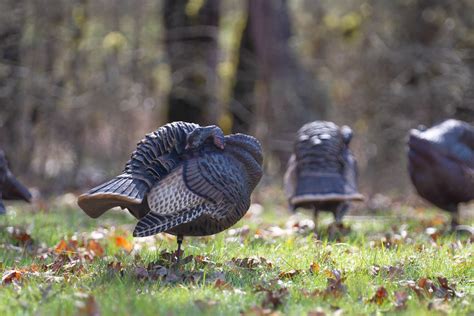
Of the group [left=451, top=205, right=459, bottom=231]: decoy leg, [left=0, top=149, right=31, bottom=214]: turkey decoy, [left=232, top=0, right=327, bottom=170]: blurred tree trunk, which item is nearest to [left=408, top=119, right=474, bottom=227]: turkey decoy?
[left=451, top=205, right=459, bottom=231]: decoy leg

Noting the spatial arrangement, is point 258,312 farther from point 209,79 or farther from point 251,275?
point 209,79

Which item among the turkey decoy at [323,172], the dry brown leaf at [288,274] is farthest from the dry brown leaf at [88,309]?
the turkey decoy at [323,172]

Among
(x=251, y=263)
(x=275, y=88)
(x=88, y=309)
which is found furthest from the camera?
(x=275, y=88)

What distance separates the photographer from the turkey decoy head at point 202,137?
5461mm

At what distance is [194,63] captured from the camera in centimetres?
1456

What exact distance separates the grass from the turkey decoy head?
0.93 metres

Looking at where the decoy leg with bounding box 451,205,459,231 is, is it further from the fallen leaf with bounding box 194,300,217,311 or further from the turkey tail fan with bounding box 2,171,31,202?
the turkey tail fan with bounding box 2,171,31,202

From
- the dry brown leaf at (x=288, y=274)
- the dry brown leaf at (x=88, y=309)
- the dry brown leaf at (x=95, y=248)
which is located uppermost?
the dry brown leaf at (x=288, y=274)

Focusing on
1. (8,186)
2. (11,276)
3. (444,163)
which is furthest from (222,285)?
(444,163)

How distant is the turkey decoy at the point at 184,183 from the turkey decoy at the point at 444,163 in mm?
2801

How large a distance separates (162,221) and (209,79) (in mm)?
9504

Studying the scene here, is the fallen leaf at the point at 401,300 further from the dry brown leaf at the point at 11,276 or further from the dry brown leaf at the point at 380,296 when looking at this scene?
the dry brown leaf at the point at 11,276

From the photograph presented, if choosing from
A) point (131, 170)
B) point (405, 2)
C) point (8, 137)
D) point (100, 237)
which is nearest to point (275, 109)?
point (405, 2)

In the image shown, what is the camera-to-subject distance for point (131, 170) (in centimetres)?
539
